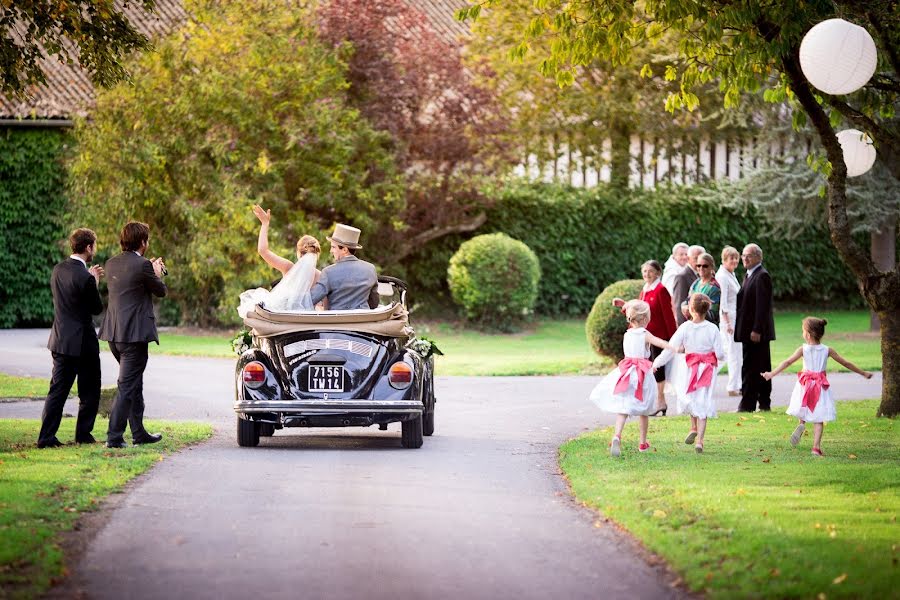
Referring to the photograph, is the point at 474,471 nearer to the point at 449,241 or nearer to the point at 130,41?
the point at 130,41

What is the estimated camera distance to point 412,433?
39.4 feet

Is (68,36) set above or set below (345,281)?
above

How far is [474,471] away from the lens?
34.8 feet

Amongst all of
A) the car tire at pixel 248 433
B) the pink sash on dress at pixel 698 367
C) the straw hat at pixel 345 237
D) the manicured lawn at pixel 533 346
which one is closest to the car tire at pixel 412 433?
the car tire at pixel 248 433

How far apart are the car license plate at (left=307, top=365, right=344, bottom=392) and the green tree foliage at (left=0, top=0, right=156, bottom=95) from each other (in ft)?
13.4

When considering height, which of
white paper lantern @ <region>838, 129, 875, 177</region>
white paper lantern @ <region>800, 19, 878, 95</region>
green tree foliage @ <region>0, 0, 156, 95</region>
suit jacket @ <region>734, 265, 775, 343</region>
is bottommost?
suit jacket @ <region>734, 265, 775, 343</region>

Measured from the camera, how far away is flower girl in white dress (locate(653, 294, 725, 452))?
39.2ft

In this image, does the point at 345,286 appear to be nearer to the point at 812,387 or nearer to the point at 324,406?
the point at 324,406

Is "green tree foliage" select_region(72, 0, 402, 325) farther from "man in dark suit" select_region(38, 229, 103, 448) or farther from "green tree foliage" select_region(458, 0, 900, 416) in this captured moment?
"man in dark suit" select_region(38, 229, 103, 448)

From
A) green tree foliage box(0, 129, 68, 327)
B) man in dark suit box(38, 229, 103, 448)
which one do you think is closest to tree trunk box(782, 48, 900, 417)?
man in dark suit box(38, 229, 103, 448)

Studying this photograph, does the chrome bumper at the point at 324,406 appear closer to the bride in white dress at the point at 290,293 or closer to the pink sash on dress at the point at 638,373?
the bride in white dress at the point at 290,293

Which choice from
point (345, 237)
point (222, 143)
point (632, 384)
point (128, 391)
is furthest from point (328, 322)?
point (222, 143)

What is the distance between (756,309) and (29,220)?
62.7ft

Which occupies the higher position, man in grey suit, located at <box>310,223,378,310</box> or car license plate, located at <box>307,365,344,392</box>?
man in grey suit, located at <box>310,223,378,310</box>
